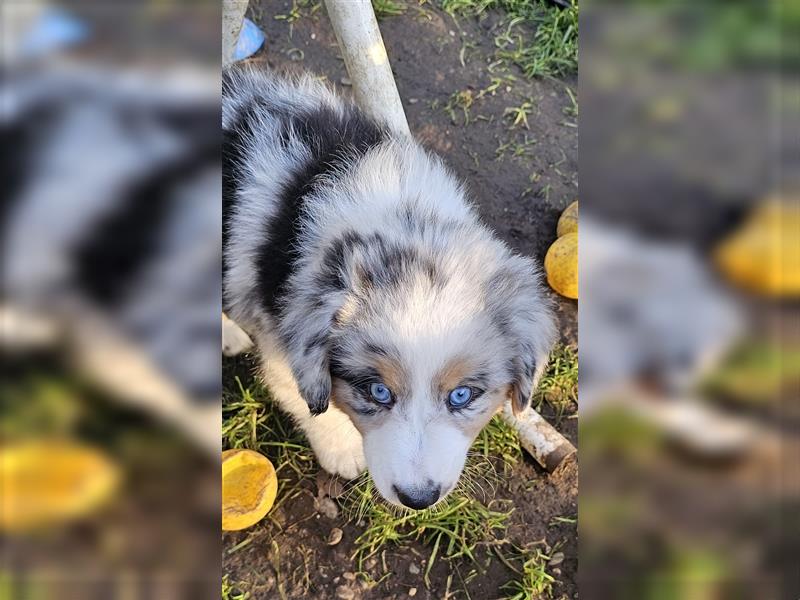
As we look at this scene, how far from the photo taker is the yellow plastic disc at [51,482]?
2.19ft

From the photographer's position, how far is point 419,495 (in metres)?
2.24

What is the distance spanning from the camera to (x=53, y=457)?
26.9 inches

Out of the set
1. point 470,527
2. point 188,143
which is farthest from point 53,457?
point 470,527

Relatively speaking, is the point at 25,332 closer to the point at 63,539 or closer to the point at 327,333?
the point at 63,539

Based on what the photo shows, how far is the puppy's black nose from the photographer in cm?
224

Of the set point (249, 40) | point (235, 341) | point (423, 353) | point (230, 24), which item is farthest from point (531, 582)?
point (249, 40)

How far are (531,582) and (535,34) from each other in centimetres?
356

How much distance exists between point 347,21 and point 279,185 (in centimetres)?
103

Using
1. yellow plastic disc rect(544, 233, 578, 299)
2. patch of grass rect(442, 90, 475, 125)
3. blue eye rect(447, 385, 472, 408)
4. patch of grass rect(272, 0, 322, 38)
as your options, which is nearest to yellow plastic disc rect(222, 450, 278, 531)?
blue eye rect(447, 385, 472, 408)

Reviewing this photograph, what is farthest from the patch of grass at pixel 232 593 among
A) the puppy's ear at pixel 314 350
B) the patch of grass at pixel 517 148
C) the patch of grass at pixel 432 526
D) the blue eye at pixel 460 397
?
the patch of grass at pixel 517 148

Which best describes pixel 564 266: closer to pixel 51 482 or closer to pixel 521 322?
pixel 521 322

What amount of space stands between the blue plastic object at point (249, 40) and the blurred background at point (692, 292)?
3.89m

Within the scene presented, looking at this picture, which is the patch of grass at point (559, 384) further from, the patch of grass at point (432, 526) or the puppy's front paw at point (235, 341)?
the puppy's front paw at point (235, 341)

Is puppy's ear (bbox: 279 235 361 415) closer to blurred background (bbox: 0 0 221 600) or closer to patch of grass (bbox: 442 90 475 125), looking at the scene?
blurred background (bbox: 0 0 221 600)
